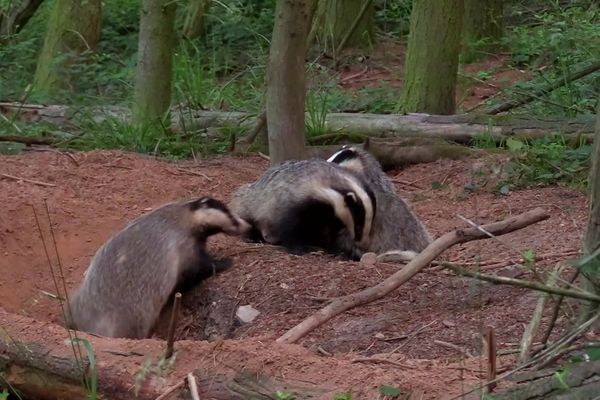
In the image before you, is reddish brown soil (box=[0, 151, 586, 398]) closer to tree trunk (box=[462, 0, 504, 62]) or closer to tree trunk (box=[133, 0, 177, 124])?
tree trunk (box=[133, 0, 177, 124])

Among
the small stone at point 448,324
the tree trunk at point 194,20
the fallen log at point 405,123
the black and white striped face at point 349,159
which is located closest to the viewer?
the small stone at point 448,324

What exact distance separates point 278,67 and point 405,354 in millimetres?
2722

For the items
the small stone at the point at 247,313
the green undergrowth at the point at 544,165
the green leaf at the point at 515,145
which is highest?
the green leaf at the point at 515,145

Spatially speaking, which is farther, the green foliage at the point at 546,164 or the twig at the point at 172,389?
the green foliage at the point at 546,164

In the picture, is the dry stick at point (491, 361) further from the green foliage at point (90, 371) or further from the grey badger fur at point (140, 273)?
the grey badger fur at point (140, 273)

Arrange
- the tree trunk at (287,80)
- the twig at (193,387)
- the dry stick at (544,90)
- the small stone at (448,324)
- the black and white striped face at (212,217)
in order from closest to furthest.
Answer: the twig at (193,387) < the small stone at (448,324) < the black and white striped face at (212,217) < the tree trunk at (287,80) < the dry stick at (544,90)

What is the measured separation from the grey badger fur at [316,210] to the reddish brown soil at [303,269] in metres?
0.22

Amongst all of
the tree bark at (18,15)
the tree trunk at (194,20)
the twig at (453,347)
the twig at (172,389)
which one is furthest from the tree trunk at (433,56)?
the twig at (172,389)

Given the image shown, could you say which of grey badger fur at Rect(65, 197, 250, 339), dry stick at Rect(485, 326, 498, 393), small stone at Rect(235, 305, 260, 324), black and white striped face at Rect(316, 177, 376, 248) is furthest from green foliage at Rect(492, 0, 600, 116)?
dry stick at Rect(485, 326, 498, 393)

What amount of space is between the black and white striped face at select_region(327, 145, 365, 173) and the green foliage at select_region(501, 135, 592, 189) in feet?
3.26

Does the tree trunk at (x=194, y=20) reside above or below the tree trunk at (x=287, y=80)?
below

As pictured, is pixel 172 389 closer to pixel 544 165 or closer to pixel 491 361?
pixel 491 361

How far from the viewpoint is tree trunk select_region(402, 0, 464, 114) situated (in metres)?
8.24

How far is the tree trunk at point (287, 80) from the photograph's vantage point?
6012 mm
